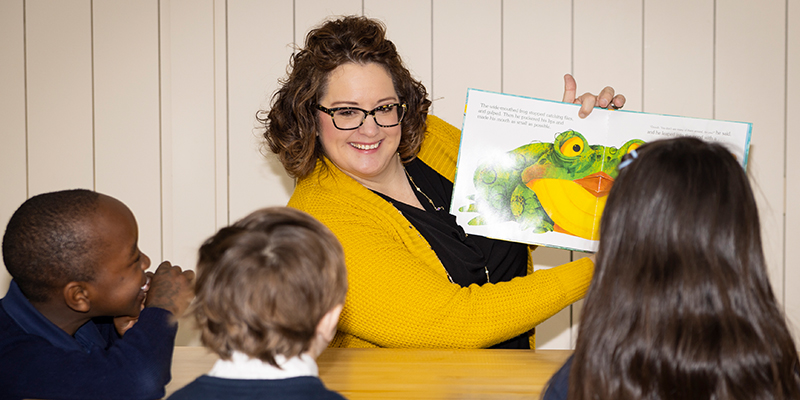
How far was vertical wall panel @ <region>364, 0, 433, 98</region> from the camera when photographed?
7.67ft

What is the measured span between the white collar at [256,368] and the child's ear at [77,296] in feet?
1.78

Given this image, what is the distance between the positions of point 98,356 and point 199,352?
0.87 feet

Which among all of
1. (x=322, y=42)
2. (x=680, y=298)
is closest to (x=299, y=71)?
(x=322, y=42)

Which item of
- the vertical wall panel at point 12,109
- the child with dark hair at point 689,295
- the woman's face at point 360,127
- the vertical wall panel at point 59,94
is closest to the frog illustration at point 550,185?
the woman's face at point 360,127

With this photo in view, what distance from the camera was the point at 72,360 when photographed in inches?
45.8

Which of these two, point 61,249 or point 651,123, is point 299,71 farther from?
point 651,123

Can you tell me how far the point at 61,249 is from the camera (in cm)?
125

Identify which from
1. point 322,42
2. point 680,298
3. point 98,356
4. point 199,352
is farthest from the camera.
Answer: point 322,42

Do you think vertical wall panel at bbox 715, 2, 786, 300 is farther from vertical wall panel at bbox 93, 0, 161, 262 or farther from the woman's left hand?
vertical wall panel at bbox 93, 0, 161, 262

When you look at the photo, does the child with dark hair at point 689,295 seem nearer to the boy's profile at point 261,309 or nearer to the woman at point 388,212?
the boy's profile at point 261,309

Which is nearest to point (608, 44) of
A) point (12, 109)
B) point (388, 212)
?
point (388, 212)

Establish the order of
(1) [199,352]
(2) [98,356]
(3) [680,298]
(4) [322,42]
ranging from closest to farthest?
(3) [680,298] < (2) [98,356] < (1) [199,352] < (4) [322,42]

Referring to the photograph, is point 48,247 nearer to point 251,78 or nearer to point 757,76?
point 251,78

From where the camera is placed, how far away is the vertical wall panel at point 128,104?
2.36m
